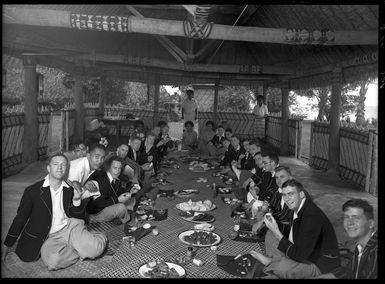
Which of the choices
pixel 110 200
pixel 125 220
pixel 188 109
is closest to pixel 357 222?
pixel 125 220

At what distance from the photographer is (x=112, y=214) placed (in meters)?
5.36

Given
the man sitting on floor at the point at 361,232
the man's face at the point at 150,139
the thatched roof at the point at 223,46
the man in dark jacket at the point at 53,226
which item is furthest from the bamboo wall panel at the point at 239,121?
the man sitting on floor at the point at 361,232

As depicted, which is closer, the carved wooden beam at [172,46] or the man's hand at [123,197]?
the man's hand at [123,197]

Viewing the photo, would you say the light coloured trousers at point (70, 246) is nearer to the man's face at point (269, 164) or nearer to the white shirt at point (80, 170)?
the white shirt at point (80, 170)

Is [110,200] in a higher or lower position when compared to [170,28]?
lower

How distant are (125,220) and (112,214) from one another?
9.6 inches

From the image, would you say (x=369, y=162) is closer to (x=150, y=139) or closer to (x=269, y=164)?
(x=269, y=164)

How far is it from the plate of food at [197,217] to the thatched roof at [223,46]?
3.23 meters

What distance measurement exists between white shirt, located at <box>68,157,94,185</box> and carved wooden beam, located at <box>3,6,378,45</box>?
231 cm

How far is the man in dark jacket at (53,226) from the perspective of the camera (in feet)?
13.1

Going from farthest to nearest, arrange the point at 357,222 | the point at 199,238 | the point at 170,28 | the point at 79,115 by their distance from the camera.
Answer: the point at 79,115 → the point at 170,28 → the point at 199,238 → the point at 357,222

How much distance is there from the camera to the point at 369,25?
281 inches

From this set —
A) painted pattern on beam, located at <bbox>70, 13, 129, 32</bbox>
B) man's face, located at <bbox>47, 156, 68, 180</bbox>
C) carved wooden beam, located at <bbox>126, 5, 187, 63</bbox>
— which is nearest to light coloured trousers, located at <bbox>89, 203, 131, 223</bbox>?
man's face, located at <bbox>47, 156, 68, 180</bbox>
